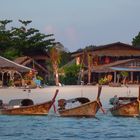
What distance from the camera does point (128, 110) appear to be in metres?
33.1

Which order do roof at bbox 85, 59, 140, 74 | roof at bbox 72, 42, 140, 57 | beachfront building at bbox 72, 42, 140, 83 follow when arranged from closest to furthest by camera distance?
roof at bbox 85, 59, 140, 74
beachfront building at bbox 72, 42, 140, 83
roof at bbox 72, 42, 140, 57

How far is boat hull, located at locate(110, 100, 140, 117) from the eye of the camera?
107ft

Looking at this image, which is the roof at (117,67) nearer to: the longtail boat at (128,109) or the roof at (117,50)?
the roof at (117,50)

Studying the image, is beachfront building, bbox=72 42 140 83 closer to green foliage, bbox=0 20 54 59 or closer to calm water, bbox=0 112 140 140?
green foliage, bbox=0 20 54 59

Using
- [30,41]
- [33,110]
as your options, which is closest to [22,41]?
[30,41]

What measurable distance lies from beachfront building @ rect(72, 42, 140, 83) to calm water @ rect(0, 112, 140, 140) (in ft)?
166

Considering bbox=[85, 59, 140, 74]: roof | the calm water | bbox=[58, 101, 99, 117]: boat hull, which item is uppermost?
bbox=[85, 59, 140, 74]: roof

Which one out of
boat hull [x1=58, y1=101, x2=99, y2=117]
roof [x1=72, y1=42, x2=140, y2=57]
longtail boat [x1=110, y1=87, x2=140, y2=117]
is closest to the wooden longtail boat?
boat hull [x1=58, y1=101, x2=99, y2=117]

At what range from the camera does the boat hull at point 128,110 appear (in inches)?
1283

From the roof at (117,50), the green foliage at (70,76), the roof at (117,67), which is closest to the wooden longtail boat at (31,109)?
the roof at (117,67)

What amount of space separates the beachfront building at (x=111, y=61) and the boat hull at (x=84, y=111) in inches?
2024

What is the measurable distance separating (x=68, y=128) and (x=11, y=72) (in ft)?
126

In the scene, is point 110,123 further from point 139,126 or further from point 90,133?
point 90,133

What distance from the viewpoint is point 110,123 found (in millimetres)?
30953
